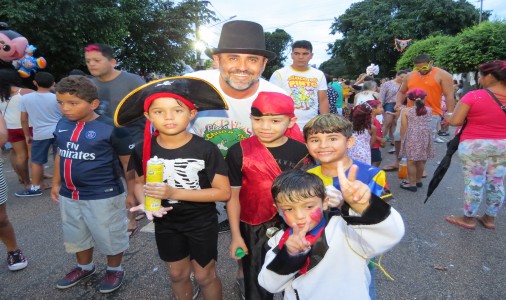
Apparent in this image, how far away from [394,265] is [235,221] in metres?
1.94

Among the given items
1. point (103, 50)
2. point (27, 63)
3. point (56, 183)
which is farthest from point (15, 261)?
point (27, 63)

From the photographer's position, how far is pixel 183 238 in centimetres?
213

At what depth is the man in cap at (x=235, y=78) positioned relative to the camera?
2404 mm

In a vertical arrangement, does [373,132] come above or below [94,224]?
above

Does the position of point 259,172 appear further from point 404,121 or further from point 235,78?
point 404,121

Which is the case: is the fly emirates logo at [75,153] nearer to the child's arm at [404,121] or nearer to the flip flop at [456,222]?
the flip flop at [456,222]

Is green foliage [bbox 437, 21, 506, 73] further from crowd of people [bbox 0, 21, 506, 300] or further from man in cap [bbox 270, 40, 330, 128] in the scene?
man in cap [bbox 270, 40, 330, 128]

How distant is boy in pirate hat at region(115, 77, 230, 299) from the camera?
1963 mm

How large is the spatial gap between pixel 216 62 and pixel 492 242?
3.48 metres

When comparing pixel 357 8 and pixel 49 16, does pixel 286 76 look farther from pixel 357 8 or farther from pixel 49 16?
pixel 357 8

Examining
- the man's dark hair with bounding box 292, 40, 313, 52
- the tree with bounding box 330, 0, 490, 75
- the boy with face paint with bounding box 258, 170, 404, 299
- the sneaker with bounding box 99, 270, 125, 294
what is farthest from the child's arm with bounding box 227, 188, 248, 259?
the tree with bounding box 330, 0, 490, 75

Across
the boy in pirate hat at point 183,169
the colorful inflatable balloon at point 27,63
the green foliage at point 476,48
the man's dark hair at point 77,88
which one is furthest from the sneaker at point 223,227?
the green foliage at point 476,48

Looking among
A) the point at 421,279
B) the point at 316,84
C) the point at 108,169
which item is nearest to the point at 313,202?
the point at 108,169

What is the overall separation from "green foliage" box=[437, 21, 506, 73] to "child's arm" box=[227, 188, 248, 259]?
18.0 m
